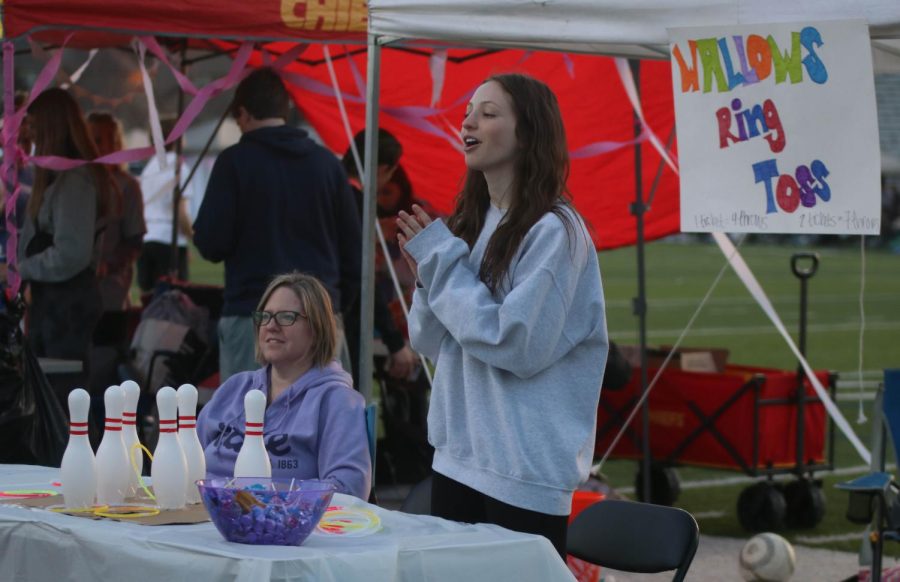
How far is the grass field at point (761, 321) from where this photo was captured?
28.3ft

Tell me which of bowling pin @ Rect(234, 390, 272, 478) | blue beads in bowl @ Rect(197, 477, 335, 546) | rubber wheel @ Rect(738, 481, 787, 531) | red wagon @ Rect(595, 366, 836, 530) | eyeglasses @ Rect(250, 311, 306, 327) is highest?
eyeglasses @ Rect(250, 311, 306, 327)

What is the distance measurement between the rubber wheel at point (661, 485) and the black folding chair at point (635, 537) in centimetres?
400

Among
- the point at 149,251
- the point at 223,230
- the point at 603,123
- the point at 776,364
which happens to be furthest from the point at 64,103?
the point at 776,364

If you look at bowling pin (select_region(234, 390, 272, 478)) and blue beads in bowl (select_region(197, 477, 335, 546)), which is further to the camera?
bowling pin (select_region(234, 390, 272, 478))

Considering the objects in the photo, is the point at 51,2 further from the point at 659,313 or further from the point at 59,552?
the point at 659,313

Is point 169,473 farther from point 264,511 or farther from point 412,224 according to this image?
point 412,224

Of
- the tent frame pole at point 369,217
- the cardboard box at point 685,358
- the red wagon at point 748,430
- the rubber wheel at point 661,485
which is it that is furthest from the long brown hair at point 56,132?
the rubber wheel at point 661,485

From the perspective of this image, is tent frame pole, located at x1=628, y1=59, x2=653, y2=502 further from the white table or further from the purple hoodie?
the white table

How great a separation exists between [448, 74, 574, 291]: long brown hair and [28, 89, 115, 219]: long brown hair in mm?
3860

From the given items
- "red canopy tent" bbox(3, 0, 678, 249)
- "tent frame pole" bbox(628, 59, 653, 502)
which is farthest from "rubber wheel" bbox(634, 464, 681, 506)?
"red canopy tent" bbox(3, 0, 678, 249)

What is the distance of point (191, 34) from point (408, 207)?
216 cm

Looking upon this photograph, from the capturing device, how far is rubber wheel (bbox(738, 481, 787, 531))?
7719 mm

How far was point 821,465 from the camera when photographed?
791 cm

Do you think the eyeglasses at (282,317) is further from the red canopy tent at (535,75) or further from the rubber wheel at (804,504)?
the rubber wheel at (804,504)
